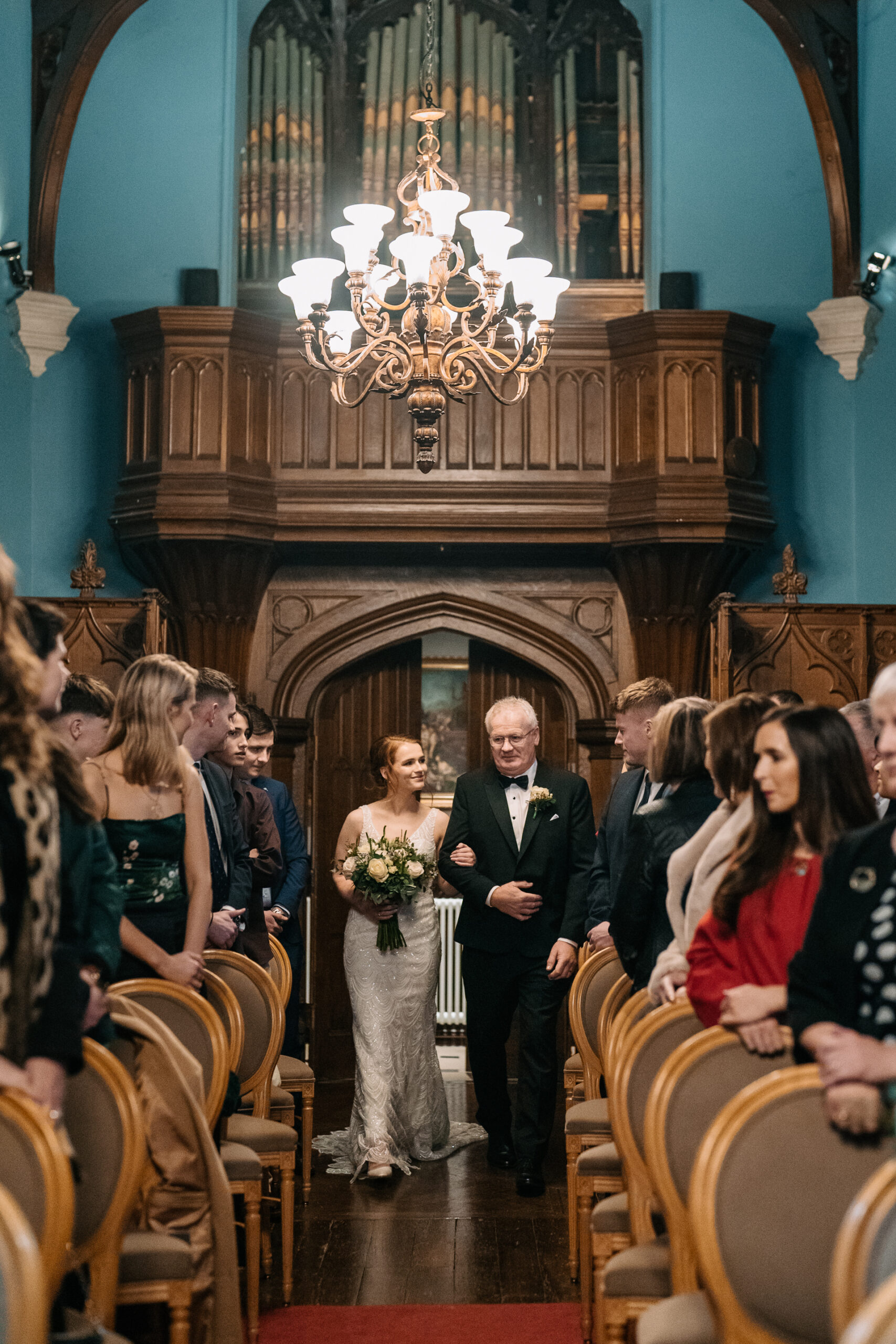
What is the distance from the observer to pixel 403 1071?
6.32 m

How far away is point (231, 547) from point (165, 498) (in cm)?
46

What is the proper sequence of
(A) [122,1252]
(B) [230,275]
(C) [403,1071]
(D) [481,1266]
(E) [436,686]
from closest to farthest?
(A) [122,1252] → (D) [481,1266] → (C) [403,1071] → (B) [230,275] → (E) [436,686]

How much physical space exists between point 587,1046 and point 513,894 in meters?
1.27

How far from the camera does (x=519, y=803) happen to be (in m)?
6.36

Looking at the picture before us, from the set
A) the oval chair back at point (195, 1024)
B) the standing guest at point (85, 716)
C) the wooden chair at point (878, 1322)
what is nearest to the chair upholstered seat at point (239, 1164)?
the oval chair back at point (195, 1024)

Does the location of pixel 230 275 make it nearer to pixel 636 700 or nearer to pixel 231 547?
pixel 231 547

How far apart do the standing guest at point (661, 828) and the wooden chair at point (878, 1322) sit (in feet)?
7.97

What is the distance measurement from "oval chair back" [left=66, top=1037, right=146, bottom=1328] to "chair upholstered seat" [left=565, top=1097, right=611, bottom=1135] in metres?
2.07

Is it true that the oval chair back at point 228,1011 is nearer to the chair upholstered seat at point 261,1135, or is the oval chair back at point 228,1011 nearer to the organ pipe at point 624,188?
the chair upholstered seat at point 261,1135

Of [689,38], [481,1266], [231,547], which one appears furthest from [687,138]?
[481,1266]

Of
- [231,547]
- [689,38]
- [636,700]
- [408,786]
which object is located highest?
[689,38]

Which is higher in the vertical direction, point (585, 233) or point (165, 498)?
point (585, 233)

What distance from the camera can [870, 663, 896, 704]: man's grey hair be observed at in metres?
2.84

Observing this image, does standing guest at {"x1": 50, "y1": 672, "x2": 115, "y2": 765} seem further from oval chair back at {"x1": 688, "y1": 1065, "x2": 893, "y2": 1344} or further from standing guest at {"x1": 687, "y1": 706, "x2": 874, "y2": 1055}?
oval chair back at {"x1": 688, "y1": 1065, "x2": 893, "y2": 1344}
